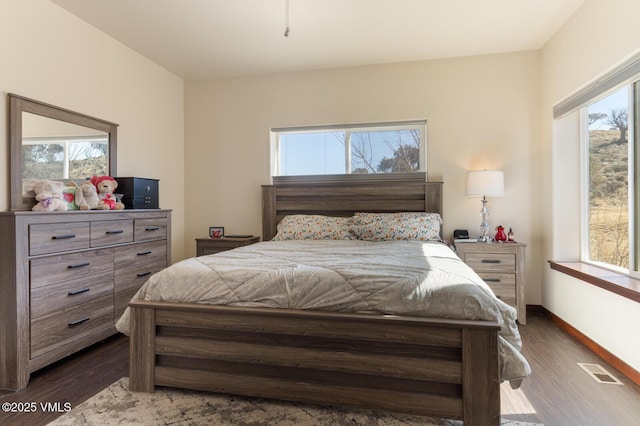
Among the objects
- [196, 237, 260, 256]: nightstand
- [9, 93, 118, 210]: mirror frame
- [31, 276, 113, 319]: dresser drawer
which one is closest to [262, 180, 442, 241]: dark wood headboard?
[196, 237, 260, 256]: nightstand

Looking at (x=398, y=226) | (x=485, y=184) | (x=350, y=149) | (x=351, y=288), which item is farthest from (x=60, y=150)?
(x=485, y=184)

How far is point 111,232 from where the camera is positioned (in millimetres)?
2672

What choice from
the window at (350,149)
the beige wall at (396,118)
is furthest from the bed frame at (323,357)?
the window at (350,149)

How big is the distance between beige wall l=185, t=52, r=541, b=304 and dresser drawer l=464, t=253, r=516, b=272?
457 millimetres

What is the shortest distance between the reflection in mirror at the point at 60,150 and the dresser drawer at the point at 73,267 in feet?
2.12

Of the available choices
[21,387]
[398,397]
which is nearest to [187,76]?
[21,387]

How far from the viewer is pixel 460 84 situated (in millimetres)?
3570

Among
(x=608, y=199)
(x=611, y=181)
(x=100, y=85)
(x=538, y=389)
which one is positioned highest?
(x=100, y=85)

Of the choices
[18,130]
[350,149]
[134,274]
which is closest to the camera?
[18,130]

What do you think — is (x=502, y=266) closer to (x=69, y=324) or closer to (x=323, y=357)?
(x=323, y=357)

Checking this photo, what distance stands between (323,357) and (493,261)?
2.15 metres

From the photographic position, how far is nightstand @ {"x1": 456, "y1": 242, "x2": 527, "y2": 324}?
3.11 m

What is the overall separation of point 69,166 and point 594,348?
13.4ft

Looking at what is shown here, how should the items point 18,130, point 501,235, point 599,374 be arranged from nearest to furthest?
point 599,374
point 18,130
point 501,235
